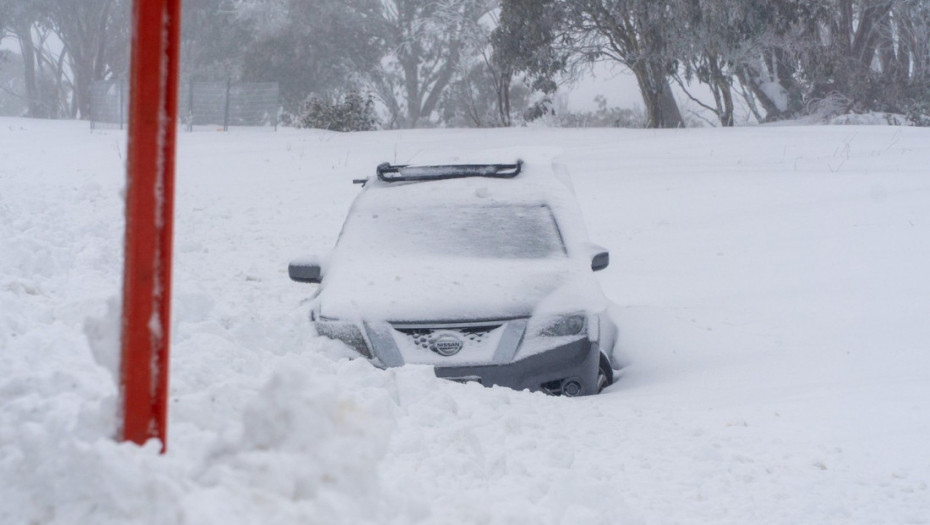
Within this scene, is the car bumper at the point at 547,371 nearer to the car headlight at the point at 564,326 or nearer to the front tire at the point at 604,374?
the car headlight at the point at 564,326

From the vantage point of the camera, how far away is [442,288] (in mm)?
5820

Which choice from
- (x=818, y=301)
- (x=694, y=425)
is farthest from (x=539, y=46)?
(x=694, y=425)

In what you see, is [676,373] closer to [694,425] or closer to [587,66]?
[694,425]

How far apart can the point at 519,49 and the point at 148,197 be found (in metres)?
21.0

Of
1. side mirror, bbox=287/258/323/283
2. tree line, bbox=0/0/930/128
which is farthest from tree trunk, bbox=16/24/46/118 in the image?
side mirror, bbox=287/258/323/283

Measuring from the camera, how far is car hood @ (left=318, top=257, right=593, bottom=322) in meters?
5.64

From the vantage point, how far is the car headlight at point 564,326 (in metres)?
5.64

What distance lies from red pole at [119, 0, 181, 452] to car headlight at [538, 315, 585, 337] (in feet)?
11.6

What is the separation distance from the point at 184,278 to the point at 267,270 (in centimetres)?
209

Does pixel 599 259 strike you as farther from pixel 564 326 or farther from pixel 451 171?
pixel 451 171

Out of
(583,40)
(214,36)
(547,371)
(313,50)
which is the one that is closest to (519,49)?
(583,40)

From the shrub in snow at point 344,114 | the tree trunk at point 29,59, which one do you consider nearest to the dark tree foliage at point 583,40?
the shrub in snow at point 344,114

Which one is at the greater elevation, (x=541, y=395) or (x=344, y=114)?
(x=541, y=395)

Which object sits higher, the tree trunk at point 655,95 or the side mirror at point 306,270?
the tree trunk at point 655,95
